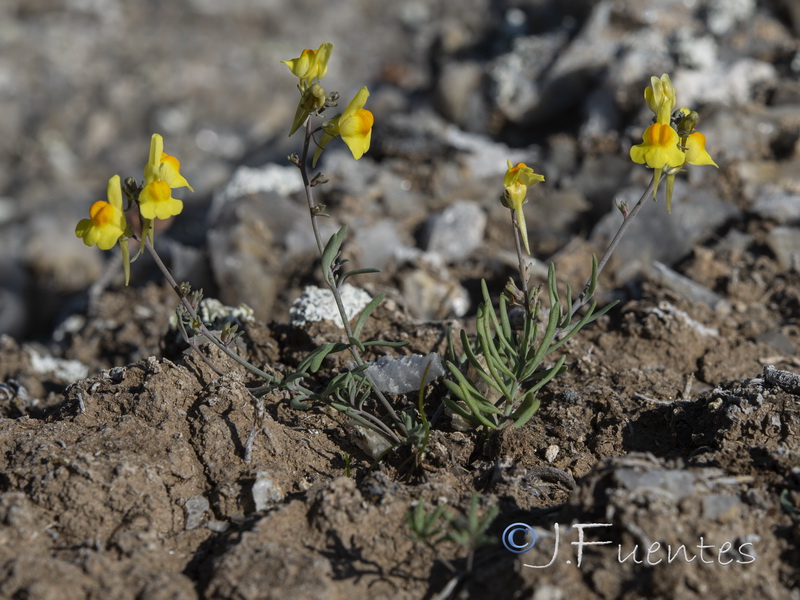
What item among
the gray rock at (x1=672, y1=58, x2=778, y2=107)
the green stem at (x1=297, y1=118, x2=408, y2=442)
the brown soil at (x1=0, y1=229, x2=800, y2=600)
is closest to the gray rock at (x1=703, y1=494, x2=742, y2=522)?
the brown soil at (x1=0, y1=229, x2=800, y2=600)

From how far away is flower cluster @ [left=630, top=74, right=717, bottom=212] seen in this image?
8.18ft

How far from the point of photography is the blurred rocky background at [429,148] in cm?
472

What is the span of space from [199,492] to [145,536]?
29 centimetres

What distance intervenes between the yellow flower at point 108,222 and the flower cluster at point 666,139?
5.44 ft

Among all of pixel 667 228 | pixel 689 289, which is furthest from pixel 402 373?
pixel 667 228

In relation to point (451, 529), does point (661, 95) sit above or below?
above

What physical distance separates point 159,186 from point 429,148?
3558 millimetres

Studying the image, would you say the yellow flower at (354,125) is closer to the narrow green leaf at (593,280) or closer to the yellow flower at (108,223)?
the yellow flower at (108,223)

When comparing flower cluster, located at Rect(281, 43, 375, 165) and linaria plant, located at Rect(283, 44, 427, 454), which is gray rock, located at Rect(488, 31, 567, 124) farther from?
flower cluster, located at Rect(281, 43, 375, 165)

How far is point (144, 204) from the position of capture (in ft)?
7.95

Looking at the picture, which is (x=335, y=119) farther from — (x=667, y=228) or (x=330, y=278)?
(x=667, y=228)

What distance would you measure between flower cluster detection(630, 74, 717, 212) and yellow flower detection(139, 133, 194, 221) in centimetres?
146
